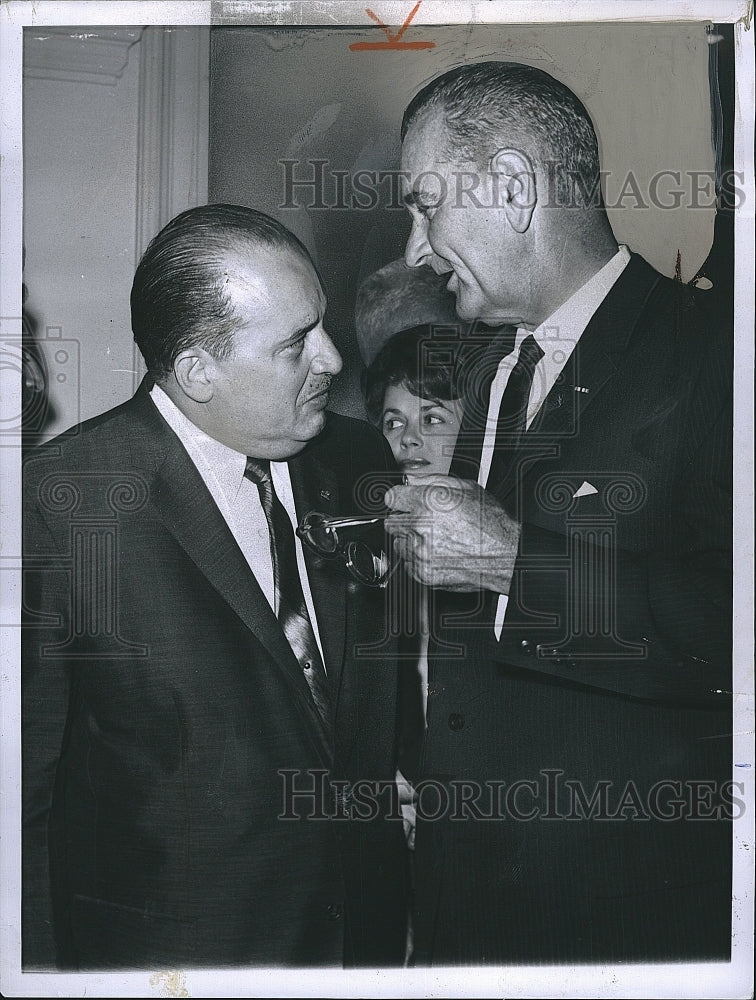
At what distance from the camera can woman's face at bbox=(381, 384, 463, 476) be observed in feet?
5.76

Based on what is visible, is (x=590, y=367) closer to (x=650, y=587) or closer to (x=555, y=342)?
(x=555, y=342)

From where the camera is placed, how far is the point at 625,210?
1.77m

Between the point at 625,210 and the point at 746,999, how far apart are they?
1.47 m

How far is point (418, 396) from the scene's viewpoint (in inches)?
69.5

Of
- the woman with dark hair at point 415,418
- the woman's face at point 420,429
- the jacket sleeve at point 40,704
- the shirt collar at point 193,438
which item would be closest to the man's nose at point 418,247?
the woman with dark hair at point 415,418

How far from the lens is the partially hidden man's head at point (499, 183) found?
174cm

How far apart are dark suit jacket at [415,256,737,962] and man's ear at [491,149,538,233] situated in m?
0.21

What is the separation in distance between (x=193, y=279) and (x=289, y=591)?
58 centimetres

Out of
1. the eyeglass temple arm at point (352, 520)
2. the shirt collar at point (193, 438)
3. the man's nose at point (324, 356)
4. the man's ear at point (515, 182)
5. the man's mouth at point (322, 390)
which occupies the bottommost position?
the eyeglass temple arm at point (352, 520)

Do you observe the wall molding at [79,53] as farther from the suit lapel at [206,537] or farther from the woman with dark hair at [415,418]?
the woman with dark hair at [415,418]

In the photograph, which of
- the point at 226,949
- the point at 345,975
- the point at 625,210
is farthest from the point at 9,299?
the point at 345,975

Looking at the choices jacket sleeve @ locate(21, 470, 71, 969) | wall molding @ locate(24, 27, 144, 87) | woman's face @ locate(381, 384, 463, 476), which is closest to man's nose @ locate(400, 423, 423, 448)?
woman's face @ locate(381, 384, 463, 476)

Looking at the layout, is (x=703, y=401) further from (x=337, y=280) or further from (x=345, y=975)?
(x=345, y=975)

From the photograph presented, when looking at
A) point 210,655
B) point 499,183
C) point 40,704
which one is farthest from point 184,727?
point 499,183
